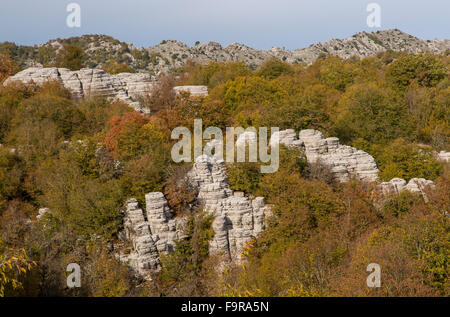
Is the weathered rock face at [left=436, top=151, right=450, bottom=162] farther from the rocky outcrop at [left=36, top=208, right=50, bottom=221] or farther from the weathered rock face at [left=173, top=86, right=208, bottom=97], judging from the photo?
the rocky outcrop at [left=36, top=208, right=50, bottom=221]

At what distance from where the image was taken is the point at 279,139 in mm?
27719

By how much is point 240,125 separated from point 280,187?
11709 mm

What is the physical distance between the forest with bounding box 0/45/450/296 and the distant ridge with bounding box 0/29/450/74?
56.1 metres

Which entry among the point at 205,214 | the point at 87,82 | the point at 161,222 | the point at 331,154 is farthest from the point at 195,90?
the point at 161,222

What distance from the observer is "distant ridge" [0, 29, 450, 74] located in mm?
93750

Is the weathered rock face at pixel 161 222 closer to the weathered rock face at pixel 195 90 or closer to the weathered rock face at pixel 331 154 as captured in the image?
the weathered rock face at pixel 331 154

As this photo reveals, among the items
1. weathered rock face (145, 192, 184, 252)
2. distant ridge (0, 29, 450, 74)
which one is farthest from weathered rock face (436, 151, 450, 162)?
distant ridge (0, 29, 450, 74)

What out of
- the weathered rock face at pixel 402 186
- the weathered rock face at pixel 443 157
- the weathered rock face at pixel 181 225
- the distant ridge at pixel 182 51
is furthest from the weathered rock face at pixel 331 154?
the distant ridge at pixel 182 51

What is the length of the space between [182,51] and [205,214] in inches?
3245

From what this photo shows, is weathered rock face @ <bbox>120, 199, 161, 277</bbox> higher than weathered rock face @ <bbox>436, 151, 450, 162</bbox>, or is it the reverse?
weathered rock face @ <bbox>436, 151, 450, 162</bbox>

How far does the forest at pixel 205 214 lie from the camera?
18.9m

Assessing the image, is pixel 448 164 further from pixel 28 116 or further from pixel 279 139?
pixel 28 116

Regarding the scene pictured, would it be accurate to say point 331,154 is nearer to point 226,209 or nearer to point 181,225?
point 226,209

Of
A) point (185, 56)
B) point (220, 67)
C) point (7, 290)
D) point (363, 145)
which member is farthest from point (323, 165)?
point (185, 56)
